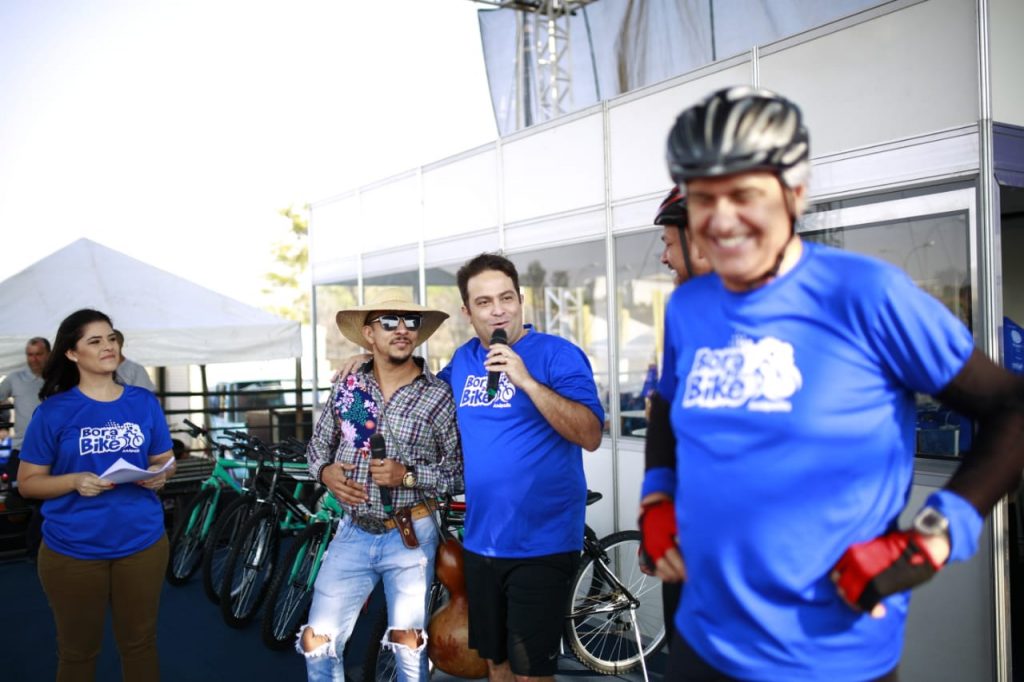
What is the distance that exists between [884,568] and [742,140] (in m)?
0.67

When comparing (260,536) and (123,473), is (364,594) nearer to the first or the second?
(123,473)

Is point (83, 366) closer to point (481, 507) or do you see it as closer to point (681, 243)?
point (481, 507)

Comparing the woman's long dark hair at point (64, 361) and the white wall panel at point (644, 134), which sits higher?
the white wall panel at point (644, 134)

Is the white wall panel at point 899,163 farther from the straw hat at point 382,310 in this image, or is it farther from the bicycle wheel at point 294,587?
the bicycle wheel at point 294,587

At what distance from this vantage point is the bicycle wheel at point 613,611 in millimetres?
4488

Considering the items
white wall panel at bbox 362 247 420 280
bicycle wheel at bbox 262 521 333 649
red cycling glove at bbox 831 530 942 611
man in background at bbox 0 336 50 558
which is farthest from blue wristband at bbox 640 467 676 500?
man in background at bbox 0 336 50 558

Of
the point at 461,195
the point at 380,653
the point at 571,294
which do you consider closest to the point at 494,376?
the point at 380,653

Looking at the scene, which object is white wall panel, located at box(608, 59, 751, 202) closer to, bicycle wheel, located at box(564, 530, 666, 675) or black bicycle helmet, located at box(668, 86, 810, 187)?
bicycle wheel, located at box(564, 530, 666, 675)

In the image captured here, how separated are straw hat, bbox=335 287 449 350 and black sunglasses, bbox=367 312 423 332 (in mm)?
27

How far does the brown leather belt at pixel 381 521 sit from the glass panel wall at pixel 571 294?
2.99m

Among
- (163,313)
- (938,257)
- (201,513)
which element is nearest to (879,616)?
(938,257)

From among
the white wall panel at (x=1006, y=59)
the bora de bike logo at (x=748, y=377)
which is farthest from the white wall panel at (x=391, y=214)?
the bora de bike logo at (x=748, y=377)

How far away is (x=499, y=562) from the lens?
9.46 ft

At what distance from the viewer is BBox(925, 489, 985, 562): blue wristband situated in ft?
4.09
